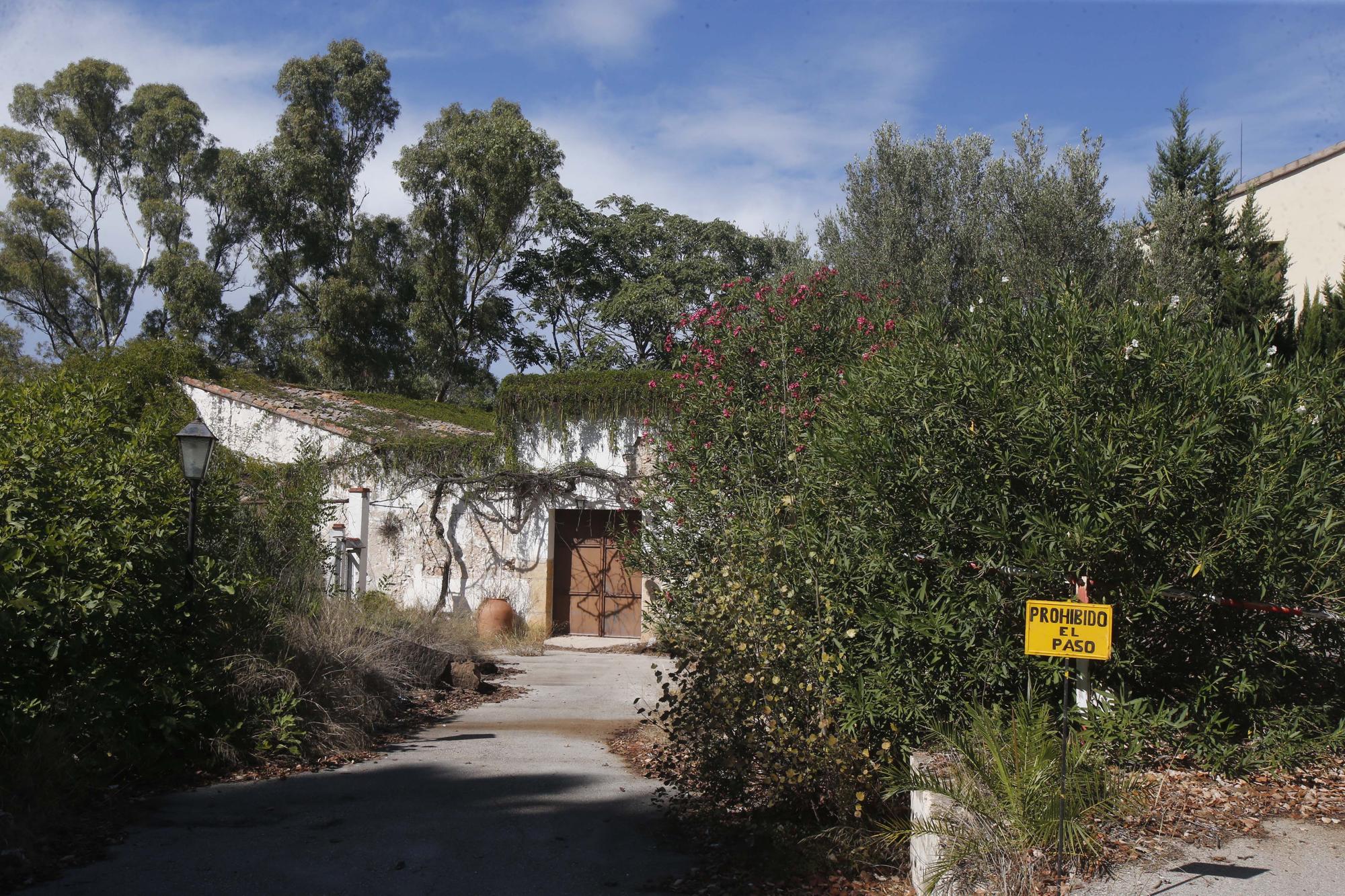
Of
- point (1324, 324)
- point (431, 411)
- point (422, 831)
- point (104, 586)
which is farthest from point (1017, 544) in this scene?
point (431, 411)

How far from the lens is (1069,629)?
4.62 m

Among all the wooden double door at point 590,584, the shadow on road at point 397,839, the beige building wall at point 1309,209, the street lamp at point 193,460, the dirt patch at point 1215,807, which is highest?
the beige building wall at point 1309,209

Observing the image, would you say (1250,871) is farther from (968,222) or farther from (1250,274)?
(968,222)

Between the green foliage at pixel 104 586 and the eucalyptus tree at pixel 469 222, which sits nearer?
the green foliage at pixel 104 586

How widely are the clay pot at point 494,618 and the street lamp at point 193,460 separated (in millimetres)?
8555

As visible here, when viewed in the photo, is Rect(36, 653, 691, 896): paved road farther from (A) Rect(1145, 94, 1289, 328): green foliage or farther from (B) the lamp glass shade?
(A) Rect(1145, 94, 1289, 328): green foliage

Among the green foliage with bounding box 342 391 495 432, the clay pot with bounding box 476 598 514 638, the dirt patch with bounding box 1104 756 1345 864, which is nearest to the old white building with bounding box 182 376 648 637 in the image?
the clay pot with bounding box 476 598 514 638

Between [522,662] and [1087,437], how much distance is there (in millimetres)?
10469

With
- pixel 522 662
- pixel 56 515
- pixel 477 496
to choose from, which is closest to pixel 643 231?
pixel 477 496

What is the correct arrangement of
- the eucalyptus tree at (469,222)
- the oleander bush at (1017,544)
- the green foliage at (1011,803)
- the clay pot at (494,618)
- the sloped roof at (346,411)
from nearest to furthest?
the green foliage at (1011,803) < the oleander bush at (1017,544) < the clay pot at (494,618) < the sloped roof at (346,411) < the eucalyptus tree at (469,222)

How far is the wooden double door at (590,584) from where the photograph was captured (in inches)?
663

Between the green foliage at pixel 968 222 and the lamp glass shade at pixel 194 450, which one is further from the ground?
the green foliage at pixel 968 222

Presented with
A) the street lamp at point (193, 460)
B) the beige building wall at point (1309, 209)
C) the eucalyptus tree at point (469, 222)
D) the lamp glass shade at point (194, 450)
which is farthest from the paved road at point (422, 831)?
the eucalyptus tree at point (469, 222)

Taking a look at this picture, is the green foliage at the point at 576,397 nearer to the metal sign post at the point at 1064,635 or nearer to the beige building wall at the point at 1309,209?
the beige building wall at the point at 1309,209
